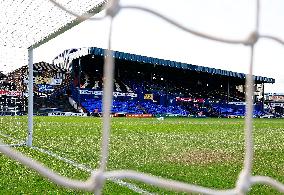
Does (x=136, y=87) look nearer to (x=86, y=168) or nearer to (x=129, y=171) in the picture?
(x=86, y=168)

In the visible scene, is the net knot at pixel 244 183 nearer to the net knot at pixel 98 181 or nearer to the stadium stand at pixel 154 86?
the net knot at pixel 98 181

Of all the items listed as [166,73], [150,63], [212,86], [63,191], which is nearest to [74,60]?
[150,63]

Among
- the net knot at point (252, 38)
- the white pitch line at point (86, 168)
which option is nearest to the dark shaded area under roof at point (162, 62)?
the white pitch line at point (86, 168)

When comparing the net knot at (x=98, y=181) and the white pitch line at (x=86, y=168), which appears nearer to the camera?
the net knot at (x=98, y=181)

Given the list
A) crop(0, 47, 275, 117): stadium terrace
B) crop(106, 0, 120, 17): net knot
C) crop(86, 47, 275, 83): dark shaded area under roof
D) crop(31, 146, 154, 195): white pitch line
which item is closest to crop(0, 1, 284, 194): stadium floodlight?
crop(106, 0, 120, 17): net knot

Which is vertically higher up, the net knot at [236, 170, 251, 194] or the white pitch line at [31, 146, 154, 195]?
the net knot at [236, 170, 251, 194]

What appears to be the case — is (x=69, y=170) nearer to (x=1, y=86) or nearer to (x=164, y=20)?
(x=164, y=20)

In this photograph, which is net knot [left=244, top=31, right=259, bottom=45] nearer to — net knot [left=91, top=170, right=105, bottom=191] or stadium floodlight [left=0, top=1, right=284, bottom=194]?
stadium floodlight [left=0, top=1, right=284, bottom=194]

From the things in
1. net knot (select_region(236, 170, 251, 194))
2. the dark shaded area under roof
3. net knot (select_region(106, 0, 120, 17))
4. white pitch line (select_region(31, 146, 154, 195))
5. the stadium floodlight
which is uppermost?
the dark shaded area under roof

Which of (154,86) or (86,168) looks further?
(154,86)

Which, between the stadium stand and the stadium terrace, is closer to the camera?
the stadium terrace

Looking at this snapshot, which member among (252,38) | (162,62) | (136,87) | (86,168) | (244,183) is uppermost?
(162,62)

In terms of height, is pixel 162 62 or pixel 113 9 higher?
pixel 162 62

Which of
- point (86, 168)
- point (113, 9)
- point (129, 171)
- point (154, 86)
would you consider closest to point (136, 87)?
point (154, 86)
